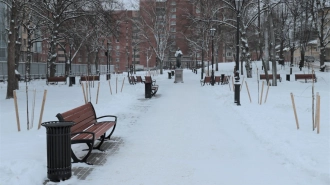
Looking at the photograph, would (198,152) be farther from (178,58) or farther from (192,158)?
(178,58)

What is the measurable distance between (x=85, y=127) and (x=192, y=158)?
93.5 inches

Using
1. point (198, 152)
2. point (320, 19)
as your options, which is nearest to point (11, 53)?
point (198, 152)

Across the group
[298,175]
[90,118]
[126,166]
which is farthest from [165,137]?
[298,175]

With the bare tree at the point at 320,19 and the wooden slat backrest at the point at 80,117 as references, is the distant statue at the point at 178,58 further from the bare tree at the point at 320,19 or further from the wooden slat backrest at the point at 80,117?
the wooden slat backrest at the point at 80,117

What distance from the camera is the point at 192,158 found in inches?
253

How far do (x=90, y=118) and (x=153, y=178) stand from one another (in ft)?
10.0

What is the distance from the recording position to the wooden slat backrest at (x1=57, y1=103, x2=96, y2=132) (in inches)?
252

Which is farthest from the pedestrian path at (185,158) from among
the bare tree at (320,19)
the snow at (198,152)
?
the bare tree at (320,19)

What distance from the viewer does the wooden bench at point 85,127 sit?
600cm

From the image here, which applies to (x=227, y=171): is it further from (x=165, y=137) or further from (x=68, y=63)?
(x=68, y=63)

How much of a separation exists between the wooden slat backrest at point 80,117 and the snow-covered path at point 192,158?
3.04 ft

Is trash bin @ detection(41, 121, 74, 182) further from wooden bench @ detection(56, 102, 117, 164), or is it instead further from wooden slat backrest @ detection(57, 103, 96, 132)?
wooden slat backrest @ detection(57, 103, 96, 132)

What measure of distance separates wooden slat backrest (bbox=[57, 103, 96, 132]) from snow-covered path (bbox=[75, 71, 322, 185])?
3.04 feet

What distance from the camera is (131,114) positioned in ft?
39.9
